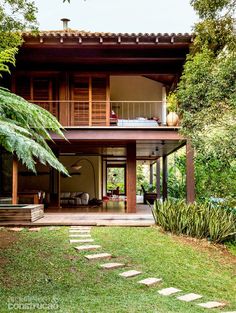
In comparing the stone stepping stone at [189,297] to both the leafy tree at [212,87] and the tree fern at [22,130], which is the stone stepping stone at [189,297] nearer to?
the tree fern at [22,130]

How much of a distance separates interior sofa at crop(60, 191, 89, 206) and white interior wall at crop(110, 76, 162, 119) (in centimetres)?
351

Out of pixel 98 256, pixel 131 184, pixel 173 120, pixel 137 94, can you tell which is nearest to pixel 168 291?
pixel 98 256

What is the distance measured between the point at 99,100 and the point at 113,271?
7245 millimetres

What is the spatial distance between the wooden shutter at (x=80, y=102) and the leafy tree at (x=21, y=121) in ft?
11.4

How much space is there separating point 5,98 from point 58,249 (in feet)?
10.6

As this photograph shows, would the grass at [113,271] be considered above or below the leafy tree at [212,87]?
below

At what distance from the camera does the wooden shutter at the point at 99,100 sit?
12055 millimetres

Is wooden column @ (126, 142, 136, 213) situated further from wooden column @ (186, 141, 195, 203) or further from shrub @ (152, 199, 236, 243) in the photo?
shrub @ (152, 199, 236, 243)

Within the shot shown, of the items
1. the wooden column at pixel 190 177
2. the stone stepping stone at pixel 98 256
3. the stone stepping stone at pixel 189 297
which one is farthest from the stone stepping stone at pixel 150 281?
the wooden column at pixel 190 177

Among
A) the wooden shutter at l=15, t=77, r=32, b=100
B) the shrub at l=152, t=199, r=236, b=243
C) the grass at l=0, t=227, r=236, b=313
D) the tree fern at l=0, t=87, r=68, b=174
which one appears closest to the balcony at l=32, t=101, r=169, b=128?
the wooden shutter at l=15, t=77, r=32, b=100

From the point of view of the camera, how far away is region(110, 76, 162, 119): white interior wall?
14016mm

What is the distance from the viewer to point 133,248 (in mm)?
7285

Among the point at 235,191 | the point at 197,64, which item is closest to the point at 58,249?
the point at 197,64

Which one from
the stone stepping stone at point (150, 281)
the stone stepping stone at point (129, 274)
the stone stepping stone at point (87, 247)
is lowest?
the stone stepping stone at point (150, 281)
